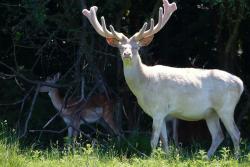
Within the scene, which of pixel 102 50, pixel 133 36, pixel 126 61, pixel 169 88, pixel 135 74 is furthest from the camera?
pixel 102 50

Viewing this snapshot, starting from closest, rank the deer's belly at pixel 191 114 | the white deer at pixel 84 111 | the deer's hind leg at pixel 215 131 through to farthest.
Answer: the deer's belly at pixel 191 114 < the deer's hind leg at pixel 215 131 < the white deer at pixel 84 111

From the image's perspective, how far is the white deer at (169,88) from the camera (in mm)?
9508

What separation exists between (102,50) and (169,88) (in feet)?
7.03

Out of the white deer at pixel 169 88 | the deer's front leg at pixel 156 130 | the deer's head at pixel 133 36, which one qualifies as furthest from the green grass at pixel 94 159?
the deer's head at pixel 133 36

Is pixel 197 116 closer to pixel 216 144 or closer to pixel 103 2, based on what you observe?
pixel 216 144

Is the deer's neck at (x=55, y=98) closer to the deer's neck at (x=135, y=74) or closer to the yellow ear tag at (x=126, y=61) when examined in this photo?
the deer's neck at (x=135, y=74)

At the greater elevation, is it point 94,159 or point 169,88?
point 169,88

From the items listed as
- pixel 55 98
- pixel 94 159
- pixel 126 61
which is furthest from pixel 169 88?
pixel 55 98

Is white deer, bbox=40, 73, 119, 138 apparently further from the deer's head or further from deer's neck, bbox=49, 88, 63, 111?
the deer's head

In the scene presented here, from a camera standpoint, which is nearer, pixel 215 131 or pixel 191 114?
pixel 191 114

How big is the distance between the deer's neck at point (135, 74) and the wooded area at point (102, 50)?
132 cm

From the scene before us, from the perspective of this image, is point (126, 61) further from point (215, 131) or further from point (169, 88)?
point (215, 131)

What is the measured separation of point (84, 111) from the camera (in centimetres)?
1185

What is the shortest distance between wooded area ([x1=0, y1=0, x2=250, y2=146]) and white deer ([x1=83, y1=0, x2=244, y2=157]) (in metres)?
1.03
